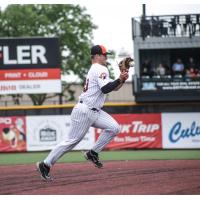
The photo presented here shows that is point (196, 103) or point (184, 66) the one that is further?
point (184, 66)

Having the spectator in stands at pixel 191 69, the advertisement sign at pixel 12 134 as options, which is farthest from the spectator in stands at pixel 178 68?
the advertisement sign at pixel 12 134

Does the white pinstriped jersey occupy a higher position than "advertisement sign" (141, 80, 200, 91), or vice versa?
the white pinstriped jersey

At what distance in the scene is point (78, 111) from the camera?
27.5 ft

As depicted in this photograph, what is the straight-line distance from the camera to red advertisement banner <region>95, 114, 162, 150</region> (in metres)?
20.1

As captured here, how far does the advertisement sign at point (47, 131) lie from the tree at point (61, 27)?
74.3 ft

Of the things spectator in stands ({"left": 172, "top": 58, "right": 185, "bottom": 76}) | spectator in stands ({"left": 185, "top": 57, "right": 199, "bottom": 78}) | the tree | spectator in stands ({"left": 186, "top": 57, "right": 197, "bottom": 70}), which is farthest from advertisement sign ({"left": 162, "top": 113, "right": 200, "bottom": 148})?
the tree

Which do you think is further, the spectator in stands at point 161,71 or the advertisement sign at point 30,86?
the spectator in stands at point 161,71

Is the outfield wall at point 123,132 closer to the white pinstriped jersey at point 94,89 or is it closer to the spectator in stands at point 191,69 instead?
the spectator in stands at point 191,69

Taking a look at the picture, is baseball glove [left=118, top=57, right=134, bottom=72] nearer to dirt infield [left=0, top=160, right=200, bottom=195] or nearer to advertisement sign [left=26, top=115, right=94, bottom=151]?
dirt infield [left=0, top=160, right=200, bottom=195]

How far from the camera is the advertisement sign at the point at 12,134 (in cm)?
2019

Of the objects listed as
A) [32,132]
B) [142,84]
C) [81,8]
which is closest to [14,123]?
[32,132]

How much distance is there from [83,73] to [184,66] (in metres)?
19.1

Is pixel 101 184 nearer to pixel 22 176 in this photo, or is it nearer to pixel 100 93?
pixel 100 93

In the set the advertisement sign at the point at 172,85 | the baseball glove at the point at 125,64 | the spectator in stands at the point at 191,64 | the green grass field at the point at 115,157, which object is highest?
the baseball glove at the point at 125,64
